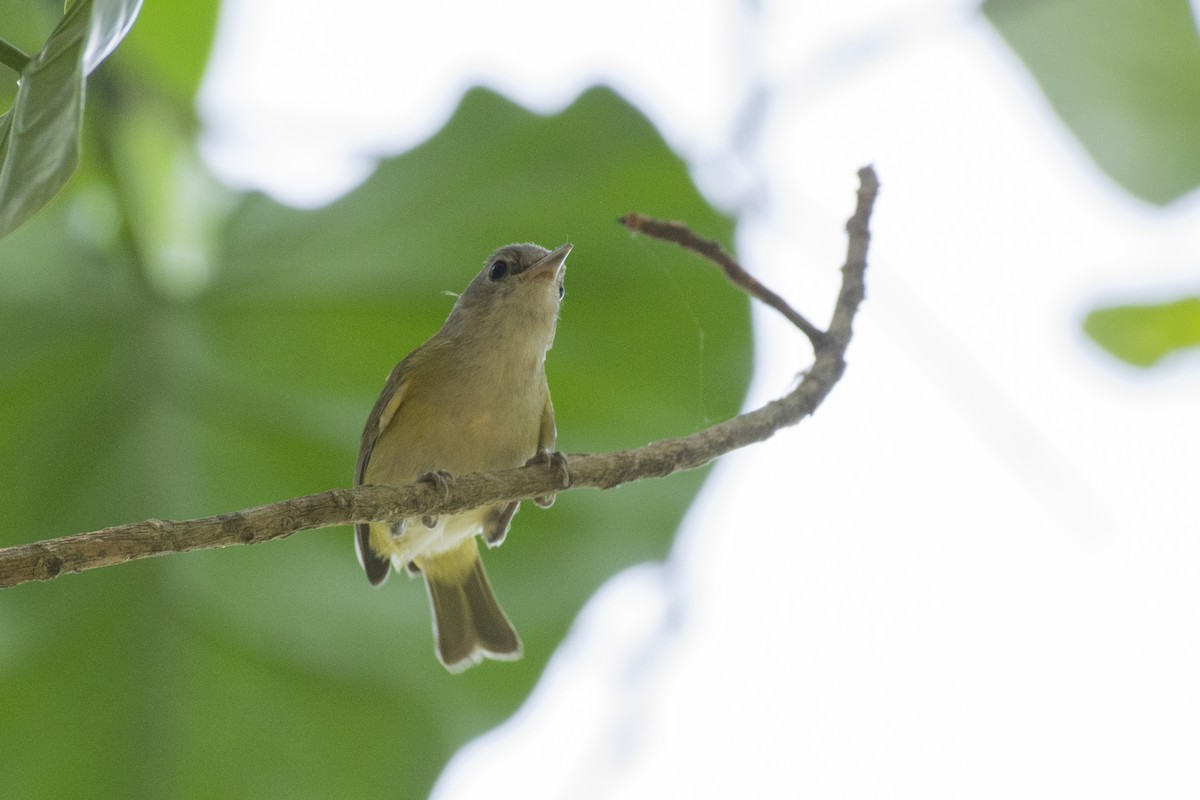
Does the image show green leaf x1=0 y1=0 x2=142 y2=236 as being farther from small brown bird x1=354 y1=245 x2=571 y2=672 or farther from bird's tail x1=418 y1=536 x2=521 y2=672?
bird's tail x1=418 y1=536 x2=521 y2=672

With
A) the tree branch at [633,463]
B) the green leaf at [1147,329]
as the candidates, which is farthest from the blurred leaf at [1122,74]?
the tree branch at [633,463]

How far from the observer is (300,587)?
3137 mm

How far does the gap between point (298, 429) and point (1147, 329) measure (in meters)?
2.05

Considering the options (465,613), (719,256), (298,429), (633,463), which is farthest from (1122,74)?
(298,429)

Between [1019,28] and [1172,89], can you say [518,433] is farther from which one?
[1172,89]

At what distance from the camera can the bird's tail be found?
2.96m

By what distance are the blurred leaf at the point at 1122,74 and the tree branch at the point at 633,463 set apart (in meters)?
1.04

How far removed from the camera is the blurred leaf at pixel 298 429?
291 centimetres

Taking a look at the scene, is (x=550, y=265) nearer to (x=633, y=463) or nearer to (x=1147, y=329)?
(x=633, y=463)

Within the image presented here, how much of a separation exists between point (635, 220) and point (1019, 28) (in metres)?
1.63

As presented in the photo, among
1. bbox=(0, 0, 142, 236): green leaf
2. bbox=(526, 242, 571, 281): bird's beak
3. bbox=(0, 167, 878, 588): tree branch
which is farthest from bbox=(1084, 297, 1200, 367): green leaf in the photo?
bbox=(0, 0, 142, 236): green leaf

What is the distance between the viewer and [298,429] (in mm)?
3098

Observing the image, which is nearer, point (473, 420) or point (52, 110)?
point (52, 110)

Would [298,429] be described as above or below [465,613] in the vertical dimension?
above
